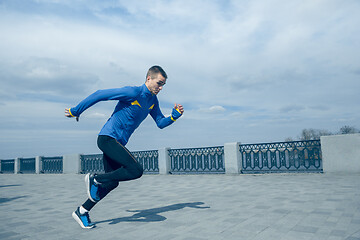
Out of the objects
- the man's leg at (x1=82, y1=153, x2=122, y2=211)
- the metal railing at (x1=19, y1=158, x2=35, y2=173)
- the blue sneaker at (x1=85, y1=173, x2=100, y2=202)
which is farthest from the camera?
the metal railing at (x1=19, y1=158, x2=35, y2=173)

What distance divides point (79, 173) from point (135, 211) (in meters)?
13.7

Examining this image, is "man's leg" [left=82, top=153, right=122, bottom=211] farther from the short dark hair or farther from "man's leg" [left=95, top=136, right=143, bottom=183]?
the short dark hair

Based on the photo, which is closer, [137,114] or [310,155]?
[137,114]

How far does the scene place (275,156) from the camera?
33.9 feet

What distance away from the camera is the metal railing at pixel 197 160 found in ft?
38.1

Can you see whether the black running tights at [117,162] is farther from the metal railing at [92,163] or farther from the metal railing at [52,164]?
the metal railing at [52,164]

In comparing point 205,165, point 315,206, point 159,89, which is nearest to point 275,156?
point 205,165

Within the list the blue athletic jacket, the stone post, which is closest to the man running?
the blue athletic jacket

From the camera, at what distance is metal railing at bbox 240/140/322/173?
9703mm

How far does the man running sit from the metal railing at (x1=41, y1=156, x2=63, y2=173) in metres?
15.9

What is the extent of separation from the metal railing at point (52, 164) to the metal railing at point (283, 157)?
12576 millimetres

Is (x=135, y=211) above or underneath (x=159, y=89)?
underneath

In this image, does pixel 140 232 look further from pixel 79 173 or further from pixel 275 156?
pixel 79 173

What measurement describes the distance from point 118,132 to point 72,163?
15136 mm
